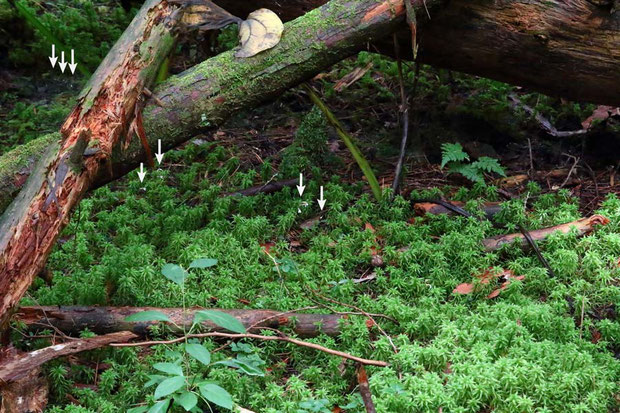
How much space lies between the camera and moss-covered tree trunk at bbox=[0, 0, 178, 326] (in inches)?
146

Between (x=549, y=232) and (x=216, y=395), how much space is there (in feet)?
8.66

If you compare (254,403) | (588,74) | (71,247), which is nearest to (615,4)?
(588,74)

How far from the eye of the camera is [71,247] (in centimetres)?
503

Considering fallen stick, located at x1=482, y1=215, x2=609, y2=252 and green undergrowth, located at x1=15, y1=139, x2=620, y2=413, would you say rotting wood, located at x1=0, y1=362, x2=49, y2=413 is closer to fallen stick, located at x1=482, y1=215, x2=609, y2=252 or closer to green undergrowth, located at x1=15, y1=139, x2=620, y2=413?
green undergrowth, located at x1=15, y1=139, x2=620, y2=413

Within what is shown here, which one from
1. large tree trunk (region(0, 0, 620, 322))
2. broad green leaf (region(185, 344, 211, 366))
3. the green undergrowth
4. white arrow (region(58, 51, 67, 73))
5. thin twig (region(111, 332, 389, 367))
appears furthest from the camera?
white arrow (region(58, 51, 67, 73))

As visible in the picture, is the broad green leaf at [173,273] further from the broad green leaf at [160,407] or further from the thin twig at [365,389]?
the thin twig at [365,389]

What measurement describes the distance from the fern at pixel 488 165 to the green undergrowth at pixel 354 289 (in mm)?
245

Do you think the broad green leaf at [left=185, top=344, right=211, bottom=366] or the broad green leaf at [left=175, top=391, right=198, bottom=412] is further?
the broad green leaf at [left=185, top=344, right=211, bottom=366]

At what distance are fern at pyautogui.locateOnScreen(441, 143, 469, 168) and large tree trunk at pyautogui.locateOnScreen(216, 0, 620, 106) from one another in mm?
623

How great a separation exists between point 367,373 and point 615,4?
3214 millimetres

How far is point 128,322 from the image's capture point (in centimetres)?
404

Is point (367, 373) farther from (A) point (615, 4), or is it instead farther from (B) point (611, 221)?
(A) point (615, 4)

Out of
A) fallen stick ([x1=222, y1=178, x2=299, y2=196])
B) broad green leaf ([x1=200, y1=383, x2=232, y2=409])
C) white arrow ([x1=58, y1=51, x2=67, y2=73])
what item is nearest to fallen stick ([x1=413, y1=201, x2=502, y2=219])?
fallen stick ([x1=222, y1=178, x2=299, y2=196])

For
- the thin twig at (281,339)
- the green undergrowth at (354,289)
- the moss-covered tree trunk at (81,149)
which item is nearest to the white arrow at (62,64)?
the green undergrowth at (354,289)
